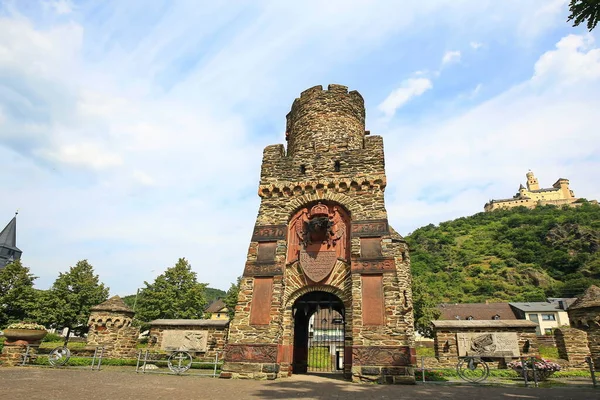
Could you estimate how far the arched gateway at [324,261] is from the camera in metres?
10.9

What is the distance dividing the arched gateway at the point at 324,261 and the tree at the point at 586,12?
7333mm

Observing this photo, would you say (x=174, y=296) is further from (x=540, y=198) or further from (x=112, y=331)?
(x=540, y=198)

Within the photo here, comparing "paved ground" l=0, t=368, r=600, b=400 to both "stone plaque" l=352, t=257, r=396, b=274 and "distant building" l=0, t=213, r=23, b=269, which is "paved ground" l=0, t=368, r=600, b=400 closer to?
"stone plaque" l=352, t=257, r=396, b=274

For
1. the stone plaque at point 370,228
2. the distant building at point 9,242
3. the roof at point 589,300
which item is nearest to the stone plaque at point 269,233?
the stone plaque at point 370,228

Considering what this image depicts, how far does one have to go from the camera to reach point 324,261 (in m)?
12.5

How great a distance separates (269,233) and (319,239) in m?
2.03

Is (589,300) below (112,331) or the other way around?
the other way around

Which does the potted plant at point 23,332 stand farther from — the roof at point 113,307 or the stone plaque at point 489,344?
the stone plaque at point 489,344

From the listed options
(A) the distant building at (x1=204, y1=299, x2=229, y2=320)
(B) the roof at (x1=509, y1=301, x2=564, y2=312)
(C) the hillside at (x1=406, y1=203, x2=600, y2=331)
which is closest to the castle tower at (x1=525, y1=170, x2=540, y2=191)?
(C) the hillside at (x1=406, y1=203, x2=600, y2=331)

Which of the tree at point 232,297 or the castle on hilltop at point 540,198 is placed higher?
the castle on hilltop at point 540,198

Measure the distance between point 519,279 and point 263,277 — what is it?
290ft

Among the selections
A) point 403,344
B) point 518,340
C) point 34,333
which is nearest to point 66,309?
point 34,333

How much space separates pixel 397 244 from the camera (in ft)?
61.1

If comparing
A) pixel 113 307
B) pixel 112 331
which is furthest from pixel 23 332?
pixel 112 331
